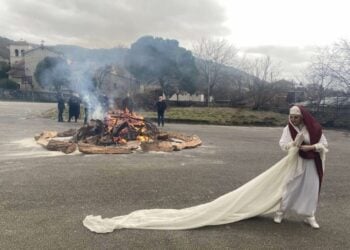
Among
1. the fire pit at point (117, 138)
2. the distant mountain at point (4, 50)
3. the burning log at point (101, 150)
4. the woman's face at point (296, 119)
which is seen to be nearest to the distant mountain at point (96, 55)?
the fire pit at point (117, 138)

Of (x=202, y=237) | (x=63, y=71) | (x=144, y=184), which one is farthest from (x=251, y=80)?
(x=202, y=237)

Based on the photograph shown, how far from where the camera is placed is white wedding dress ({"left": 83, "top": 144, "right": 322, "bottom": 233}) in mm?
5023

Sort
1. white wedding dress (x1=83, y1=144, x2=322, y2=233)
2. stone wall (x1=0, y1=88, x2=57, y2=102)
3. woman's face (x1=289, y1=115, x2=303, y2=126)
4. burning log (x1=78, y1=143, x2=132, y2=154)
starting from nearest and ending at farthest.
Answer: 1. white wedding dress (x1=83, y1=144, x2=322, y2=233)
2. woman's face (x1=289, y1=115, x2=303, y2=126)
3. burning log (x1=78, y1=143, x2=132, y2=154)
4. stone wall (x1=0, y1=88, x2=57, y2=102)

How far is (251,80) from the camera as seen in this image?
120 feet

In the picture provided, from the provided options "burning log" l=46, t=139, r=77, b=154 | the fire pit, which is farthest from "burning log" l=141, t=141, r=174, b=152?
"burning log" l=46, t=139, r=77, b=154

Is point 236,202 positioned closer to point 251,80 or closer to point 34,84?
point 251,80

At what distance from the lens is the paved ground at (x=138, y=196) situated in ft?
14.6

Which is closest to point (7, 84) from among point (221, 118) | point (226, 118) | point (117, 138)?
point (221, 118)

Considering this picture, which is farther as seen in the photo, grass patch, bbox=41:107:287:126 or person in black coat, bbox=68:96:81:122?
grass patch, bbox=41:107:287:126

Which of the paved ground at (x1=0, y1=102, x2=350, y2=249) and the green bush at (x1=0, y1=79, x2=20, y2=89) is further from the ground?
the green bush at (x1=0, y1=79, x2=20, y2=89)

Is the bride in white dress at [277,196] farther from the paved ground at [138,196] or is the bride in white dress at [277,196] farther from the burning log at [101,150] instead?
the burning log at [101,150]

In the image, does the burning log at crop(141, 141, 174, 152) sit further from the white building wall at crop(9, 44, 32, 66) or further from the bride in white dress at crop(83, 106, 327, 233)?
the white building wall at crop(9, 44, 32, 66)

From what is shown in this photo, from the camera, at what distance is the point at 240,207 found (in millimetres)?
5215

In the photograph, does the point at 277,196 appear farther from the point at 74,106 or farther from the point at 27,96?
the point at 27,96
